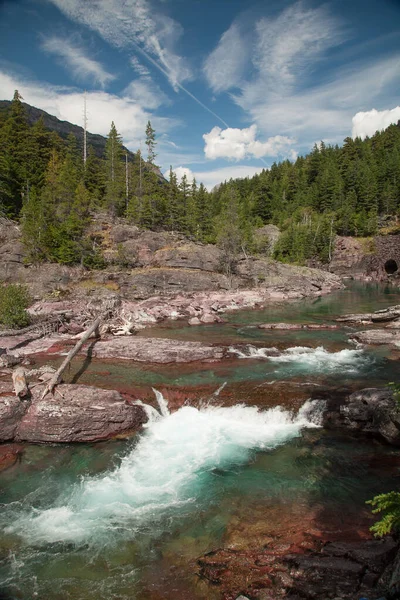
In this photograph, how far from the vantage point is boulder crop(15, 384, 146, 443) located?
518 inches

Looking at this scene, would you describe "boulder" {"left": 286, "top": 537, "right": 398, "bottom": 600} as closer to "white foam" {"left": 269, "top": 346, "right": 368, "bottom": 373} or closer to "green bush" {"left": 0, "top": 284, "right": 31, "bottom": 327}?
"white foam" {"left": 269, "top": 346, "right": 368, "bottom": 373}

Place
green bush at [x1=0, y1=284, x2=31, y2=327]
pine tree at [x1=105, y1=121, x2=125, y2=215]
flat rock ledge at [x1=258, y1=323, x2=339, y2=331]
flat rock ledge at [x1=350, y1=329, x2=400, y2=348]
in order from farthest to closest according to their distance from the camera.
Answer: pine tree at [x1=105, y1=121, x2=125, y2=215] < flat rock ledge at [x1=258, y1=323, x2=339, y2=331] < green bush at [x1=0, y1=284, x2=31, y2=327] < flat rock ledge at [x1=350, y1=329, x2=400, y2=348]

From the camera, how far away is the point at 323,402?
48.4 ft

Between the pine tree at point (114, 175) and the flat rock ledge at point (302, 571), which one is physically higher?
the pine tree at point (114, 175)

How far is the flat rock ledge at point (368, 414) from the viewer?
12383 millimetres

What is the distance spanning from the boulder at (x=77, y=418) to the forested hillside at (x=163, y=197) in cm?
4108

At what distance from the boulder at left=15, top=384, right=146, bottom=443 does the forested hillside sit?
135 ft

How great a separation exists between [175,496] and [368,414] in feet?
28.0

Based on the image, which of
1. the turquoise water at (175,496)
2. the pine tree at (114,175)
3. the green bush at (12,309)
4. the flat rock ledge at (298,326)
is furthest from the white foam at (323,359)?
the pine tree at (114,175)

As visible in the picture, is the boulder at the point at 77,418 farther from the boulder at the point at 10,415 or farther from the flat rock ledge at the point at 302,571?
the flat rock ledge at the point at 302,571

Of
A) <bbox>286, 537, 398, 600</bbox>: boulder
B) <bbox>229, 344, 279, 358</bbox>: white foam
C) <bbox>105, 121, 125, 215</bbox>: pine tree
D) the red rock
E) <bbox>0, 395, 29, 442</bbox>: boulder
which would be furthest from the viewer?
<bbox>105, 121, 125, 215</bbox>: pine tree

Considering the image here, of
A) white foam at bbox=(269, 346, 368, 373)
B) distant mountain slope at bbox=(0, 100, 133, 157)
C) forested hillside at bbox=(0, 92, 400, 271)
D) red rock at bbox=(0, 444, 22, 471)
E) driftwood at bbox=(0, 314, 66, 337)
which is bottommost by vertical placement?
red rock at bbox=(0, 444, 22, 471)

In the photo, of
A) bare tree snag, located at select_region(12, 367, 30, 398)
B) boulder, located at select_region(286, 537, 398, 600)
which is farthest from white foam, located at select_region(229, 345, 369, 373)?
bare tree snag, located at select_region(12, 367, 30, 398)

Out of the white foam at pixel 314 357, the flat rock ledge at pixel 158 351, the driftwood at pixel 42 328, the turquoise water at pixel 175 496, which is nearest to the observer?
the turquoise water at pixel 175 496
